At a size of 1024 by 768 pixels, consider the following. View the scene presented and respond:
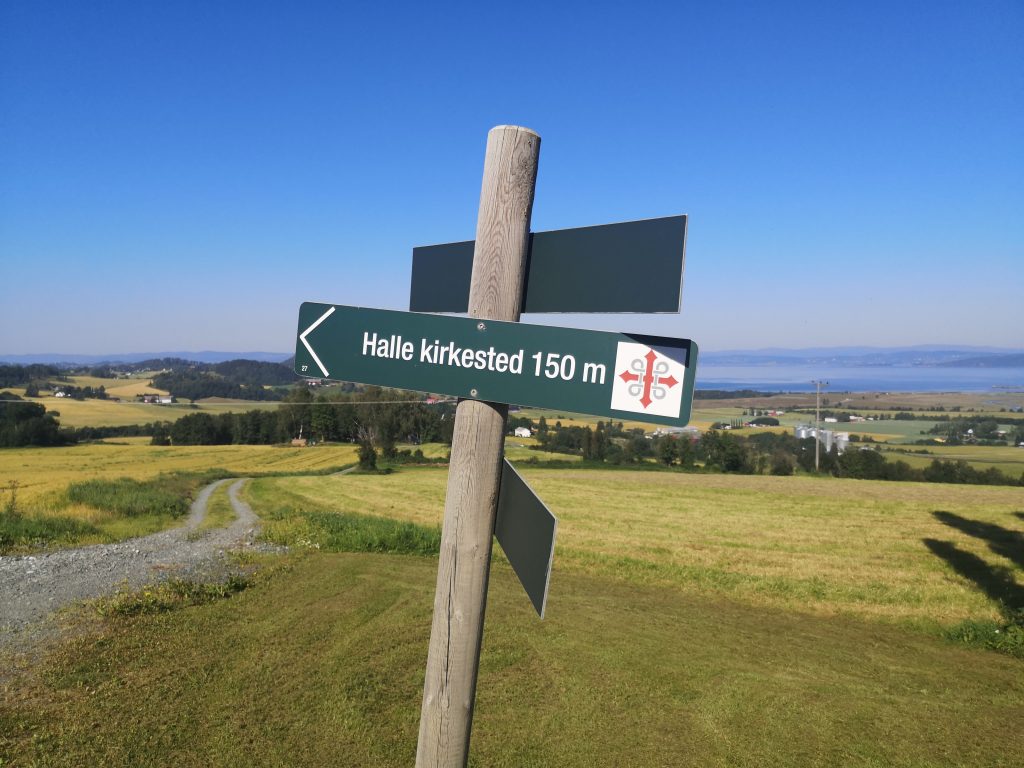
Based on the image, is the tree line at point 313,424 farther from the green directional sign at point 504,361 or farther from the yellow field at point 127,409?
the green directional sign at point 504,361

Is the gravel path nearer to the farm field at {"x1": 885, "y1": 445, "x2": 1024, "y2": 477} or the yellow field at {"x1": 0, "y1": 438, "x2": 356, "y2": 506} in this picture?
the yellow field at {"x1": 0, "y1": 438, "x2": 356, "y2": 506}

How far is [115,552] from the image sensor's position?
373 inches

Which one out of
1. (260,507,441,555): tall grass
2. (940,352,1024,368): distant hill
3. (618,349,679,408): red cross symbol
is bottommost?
(260,507,441,555): tall grass

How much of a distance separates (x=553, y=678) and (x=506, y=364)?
4.49m

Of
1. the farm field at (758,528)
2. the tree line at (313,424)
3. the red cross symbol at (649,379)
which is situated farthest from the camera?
the tree line at (313,424)

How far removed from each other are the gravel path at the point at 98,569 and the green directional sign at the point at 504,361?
6.13 m

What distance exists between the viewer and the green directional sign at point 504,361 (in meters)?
1.55

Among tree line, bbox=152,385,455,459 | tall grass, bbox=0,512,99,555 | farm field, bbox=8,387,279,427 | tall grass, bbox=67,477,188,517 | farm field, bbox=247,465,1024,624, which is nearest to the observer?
tall grass, bbox=0,512,99,555

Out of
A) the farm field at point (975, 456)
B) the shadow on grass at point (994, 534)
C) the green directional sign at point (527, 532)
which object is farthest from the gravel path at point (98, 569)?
the farm field at point (975, 456)

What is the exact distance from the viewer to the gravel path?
6625mm

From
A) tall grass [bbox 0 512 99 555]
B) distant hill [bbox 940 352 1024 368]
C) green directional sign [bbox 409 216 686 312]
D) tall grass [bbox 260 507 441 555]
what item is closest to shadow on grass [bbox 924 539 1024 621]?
tall grass [bbox 260 507 441 555]

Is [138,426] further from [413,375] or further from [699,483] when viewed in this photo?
[413,375]

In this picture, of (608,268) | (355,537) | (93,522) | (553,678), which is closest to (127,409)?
(93,522)

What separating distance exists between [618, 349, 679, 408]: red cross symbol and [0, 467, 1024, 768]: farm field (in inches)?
141
